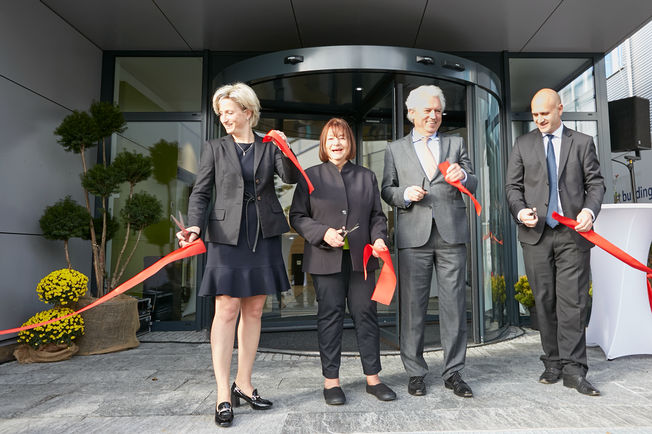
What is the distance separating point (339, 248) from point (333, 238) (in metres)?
0.14

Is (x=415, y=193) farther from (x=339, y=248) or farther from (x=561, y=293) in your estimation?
(x=561, y=293)

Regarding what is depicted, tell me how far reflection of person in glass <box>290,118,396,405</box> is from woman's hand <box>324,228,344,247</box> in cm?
6

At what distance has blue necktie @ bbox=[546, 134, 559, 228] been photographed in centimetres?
262

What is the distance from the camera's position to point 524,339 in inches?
168

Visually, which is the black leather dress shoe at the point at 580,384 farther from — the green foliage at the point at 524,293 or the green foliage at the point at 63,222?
the green foliage at the point at 63,222

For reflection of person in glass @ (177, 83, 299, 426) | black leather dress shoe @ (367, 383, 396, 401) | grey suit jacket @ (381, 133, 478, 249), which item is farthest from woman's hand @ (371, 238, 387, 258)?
black leather dress shoe @ (367, 383, 396, 401)

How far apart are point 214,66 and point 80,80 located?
4.78ft

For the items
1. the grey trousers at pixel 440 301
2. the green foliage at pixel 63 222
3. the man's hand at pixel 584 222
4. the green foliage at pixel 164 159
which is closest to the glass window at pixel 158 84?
the green foliage at pixel 164 159

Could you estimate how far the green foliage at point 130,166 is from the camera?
4.15 meters

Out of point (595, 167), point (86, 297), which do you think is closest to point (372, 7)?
point (595, 167)

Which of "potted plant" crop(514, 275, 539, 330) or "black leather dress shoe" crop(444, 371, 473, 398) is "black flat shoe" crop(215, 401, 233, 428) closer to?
"black leather dress shoe" crop(444, 371, 473, 398)

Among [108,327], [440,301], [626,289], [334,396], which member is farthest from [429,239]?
[108,327]

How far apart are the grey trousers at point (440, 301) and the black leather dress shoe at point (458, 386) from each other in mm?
33

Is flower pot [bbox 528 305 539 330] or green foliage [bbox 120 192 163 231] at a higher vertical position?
green foliage [bbox 120 192 163 231]
